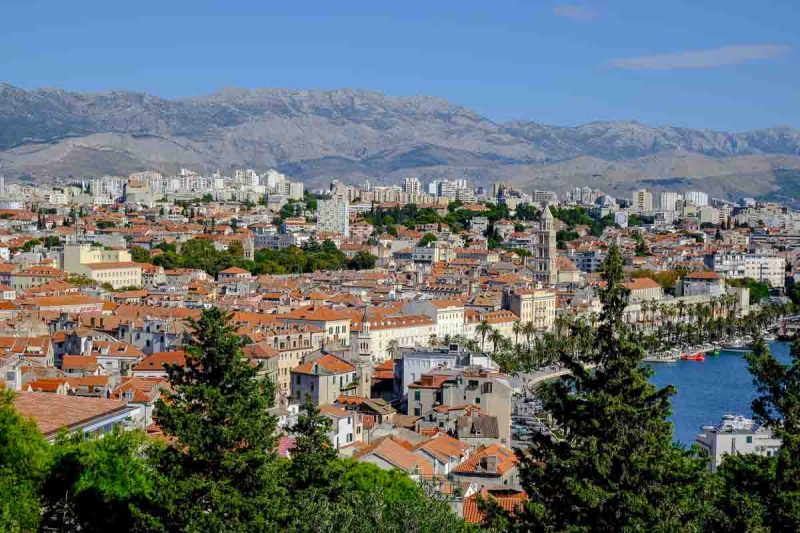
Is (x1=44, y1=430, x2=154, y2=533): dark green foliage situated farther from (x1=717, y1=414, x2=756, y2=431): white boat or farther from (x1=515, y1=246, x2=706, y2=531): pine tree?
(x1=717, y1=414, x2=756, y2=431): white boat

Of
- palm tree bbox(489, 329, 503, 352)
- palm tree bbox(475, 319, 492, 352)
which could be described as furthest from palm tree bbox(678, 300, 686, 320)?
palm tree bbox(475, 319, 492, 352)

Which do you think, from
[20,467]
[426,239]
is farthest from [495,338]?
[20,467]

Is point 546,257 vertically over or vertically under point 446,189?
under

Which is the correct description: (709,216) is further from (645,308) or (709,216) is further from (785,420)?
(785,420)

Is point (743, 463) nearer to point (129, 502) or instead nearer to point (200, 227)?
point (129, 502)

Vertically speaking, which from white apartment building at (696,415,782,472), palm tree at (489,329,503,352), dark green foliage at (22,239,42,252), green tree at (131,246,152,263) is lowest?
palm tree at (489,329,503,352)

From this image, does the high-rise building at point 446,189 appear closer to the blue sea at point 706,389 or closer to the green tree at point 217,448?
the blue sea at point 706,389
